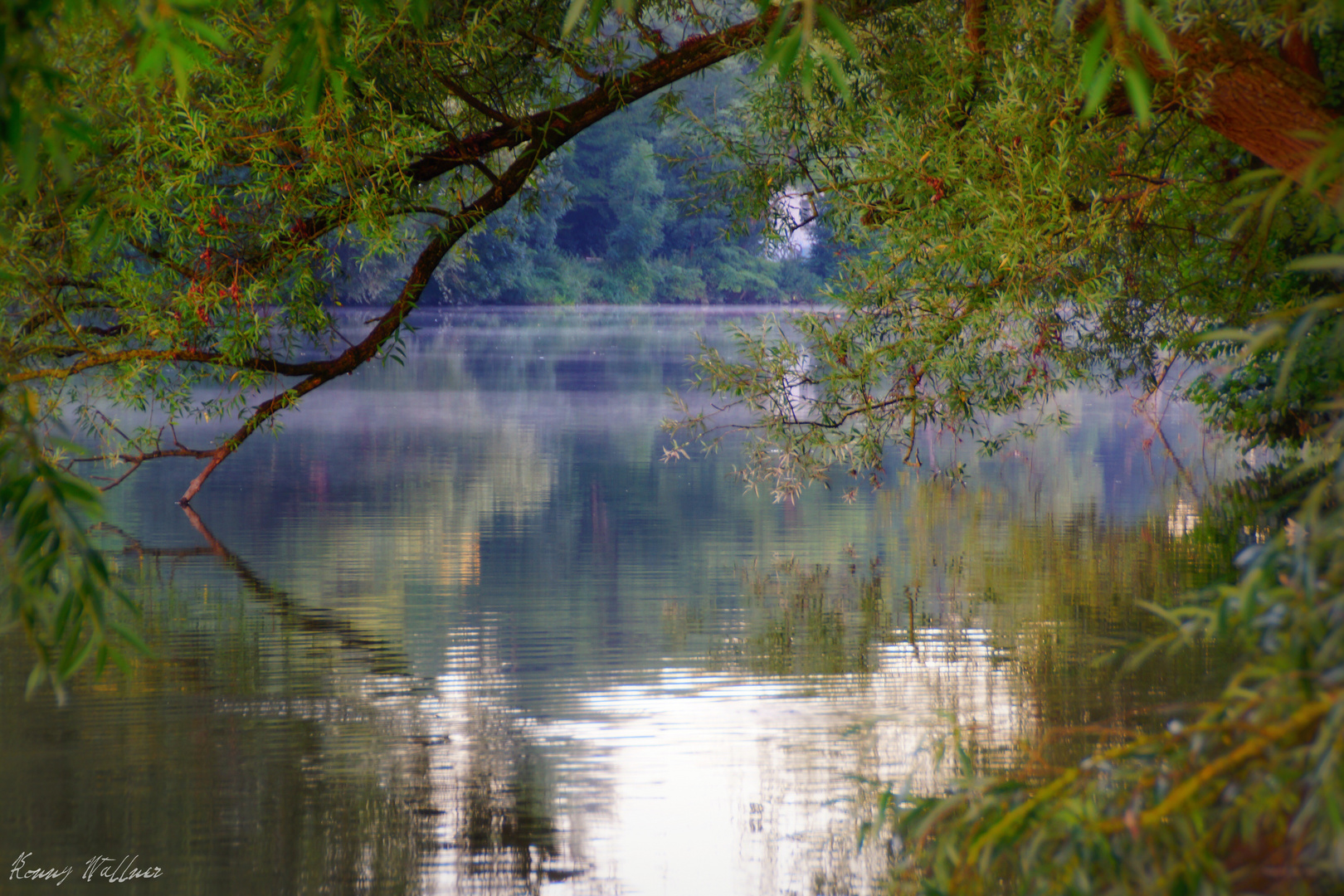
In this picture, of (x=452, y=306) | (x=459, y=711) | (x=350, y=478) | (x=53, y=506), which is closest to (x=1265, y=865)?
(x=53, y=506)

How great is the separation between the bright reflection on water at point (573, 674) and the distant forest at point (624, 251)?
39.0 meters

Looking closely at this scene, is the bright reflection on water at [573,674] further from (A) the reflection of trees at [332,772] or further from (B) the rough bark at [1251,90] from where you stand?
(B) the rough bark at [1251,90]

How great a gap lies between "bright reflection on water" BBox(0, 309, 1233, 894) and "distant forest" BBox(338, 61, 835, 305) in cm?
3903

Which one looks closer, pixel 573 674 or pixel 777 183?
pixel 573 674

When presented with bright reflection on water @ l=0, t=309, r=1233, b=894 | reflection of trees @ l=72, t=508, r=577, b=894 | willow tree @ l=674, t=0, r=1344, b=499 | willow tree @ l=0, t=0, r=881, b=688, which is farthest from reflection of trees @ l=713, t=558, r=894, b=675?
willow tree @ l=0, t=0, r=881, b=688

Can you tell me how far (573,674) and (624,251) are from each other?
5507 cm

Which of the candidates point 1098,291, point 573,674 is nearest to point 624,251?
point 1098,291

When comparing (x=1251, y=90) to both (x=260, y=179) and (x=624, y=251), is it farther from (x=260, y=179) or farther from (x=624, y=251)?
(x=624, y=251)

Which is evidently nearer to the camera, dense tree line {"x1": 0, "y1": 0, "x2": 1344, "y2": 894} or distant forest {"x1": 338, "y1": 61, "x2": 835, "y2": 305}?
dense tree line {"x1": 0, "y1": 0, "x2": 1344, "y2": 894}

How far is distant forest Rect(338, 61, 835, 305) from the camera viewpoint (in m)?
52.9

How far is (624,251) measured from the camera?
6038 centimetres

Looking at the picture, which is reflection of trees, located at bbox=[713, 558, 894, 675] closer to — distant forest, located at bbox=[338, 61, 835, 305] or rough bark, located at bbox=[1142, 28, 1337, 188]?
rough bark, located at bbox=[1142, 28, 1337, 188]

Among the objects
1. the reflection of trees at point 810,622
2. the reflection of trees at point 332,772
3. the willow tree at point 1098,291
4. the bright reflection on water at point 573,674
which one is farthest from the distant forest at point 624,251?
the reflection of trees at point 332,772

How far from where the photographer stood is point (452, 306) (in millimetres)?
52875
